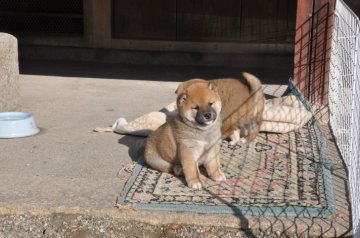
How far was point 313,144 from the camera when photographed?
646 centimetres

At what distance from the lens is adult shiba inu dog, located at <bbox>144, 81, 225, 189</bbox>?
504 cm

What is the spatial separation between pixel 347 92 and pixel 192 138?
1.76 metres

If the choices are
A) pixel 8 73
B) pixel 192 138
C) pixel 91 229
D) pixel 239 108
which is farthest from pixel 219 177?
pixel 8 73

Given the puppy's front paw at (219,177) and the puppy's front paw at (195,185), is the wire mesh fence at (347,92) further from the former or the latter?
the puppy's front paw at (195,185)

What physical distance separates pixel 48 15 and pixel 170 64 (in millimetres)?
2787

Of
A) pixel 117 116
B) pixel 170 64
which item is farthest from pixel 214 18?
pixel 117 116

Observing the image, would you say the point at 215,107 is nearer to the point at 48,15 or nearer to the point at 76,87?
the point at 76,87

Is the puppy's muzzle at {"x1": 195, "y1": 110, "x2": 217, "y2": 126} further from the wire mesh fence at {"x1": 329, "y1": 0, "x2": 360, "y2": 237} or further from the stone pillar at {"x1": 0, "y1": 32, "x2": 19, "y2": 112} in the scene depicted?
the stone pillar at {"x1": 0, "y1": 32, "x2": 19, "y2": 112}

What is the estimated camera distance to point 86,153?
20.5 feet

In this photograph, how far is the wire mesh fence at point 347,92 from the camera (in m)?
4.69

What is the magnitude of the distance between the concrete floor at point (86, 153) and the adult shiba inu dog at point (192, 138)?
0.38 metres

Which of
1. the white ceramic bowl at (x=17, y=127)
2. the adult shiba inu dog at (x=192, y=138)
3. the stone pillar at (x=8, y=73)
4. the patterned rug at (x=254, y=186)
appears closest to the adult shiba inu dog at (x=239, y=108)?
the patterned rug at (x=254, y=186)

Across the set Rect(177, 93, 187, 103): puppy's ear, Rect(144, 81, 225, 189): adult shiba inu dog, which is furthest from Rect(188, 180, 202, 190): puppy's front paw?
Rect(177, 93, 187, 103): puppy's ear

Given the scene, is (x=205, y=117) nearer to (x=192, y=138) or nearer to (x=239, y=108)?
(x=192, y=138)
